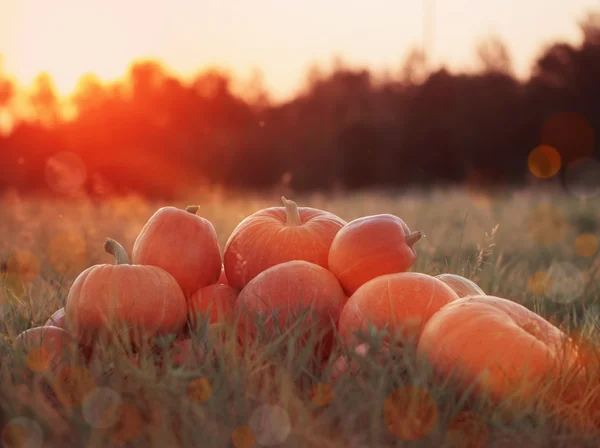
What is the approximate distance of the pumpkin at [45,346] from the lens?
1.90 m

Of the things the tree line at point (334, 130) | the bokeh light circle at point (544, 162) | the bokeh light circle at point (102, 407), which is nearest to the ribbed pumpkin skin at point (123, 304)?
the bokeh light circle at point (102, 407)

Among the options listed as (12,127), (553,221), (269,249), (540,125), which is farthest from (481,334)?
(12,127)

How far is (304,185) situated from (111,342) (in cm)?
1460

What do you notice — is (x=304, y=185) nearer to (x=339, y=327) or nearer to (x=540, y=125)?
(x=540, y=125)

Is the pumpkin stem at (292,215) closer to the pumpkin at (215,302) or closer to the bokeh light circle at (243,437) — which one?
the pumpkin at (215,302)

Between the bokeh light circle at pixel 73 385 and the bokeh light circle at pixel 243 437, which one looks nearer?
the bokeh light circle at pixel 243 437

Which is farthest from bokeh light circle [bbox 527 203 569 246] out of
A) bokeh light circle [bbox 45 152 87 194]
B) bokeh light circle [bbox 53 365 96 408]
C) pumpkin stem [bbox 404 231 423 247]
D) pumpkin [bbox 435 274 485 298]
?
bokeh light circle [bbox 45 152 87 194]

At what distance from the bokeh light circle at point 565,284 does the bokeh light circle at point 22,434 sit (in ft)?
7.61

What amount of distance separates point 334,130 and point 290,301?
15.0 m

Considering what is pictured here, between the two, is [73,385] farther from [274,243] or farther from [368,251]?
[368,251]

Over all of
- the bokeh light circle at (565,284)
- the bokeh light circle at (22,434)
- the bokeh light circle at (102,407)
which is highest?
the bokeh light circle at (102,407)

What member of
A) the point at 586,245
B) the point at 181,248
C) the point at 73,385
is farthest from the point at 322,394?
the point at 586,245

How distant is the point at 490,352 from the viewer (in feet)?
5.76

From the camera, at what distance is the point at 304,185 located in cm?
1652
